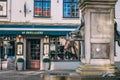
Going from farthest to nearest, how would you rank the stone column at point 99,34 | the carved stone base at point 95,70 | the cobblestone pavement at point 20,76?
the cobblestone pavement at point 20,76, the stone column at point 99,34, the carved stone base at point 95,70

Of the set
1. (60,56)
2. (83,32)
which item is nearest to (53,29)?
(60,56)

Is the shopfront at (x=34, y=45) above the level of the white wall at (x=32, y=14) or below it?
below

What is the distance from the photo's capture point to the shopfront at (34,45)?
1102 inches

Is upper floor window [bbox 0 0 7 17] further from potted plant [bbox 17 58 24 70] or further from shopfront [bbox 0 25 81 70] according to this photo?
potted plant [bbox 17 58 24 70]

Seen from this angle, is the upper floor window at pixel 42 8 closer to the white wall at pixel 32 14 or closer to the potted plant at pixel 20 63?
the white wall at pixel 32 14

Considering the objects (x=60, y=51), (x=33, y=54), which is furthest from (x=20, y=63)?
(x=60, y=51)

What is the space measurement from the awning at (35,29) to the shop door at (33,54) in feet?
3.84

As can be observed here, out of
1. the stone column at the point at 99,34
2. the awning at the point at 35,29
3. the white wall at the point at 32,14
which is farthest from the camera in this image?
the white wall at the point at 32,14

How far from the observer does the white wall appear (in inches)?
1124

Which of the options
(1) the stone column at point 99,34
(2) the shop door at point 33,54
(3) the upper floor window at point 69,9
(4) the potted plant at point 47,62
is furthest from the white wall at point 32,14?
(1) the stone column at point 99,34

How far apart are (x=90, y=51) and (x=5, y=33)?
17.4 meters

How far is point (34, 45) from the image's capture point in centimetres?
2894

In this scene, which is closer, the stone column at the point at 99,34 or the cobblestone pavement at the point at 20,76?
the stone column at the point at 99,34

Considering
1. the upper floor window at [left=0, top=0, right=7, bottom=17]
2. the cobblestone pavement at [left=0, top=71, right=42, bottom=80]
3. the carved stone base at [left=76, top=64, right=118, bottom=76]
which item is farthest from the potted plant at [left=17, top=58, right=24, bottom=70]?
the carved stone base at [left=76, top=64, right=118, bottom=76]
